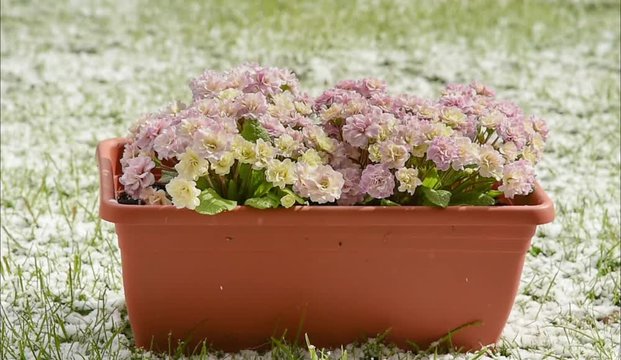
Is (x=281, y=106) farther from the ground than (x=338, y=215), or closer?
farther from the ground

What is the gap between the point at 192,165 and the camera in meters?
2.21

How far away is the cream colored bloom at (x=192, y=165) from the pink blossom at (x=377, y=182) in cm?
38

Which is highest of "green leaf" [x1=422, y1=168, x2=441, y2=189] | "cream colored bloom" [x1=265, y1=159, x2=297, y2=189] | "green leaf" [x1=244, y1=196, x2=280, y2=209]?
"cream colored bloom" [x1=265, y1=159, x2=297, y2=189]

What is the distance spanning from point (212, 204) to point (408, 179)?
47cm

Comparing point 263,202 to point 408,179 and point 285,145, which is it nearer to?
point 285,145

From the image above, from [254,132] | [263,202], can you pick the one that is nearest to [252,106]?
[254,132]

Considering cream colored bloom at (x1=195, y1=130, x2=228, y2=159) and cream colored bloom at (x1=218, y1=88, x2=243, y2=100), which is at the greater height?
cream colored bloom at (x1=218, y1=88, x2=243, y2=100)

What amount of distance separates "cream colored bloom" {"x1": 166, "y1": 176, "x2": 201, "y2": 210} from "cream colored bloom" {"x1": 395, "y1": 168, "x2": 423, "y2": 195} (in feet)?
1.57

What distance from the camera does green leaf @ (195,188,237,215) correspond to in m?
2.19

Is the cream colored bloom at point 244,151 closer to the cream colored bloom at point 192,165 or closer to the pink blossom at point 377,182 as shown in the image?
the cream colored bloom at point 192,165

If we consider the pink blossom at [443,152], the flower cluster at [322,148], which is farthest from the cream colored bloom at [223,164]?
the pink blossom at [443,152]

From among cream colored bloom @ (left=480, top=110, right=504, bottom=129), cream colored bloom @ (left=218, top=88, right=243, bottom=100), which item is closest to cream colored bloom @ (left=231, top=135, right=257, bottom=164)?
cream colored bloom @ (left=218, top=88, right=243, bottom=100)

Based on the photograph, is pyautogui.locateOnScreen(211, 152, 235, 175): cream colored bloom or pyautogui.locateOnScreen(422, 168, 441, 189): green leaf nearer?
pyautogui.locateOnScreen(211, 152, 235, 175): cream colored bloom

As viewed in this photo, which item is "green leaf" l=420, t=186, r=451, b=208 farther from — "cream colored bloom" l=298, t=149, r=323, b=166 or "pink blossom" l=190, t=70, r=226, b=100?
"pink blossom" l=190, t=70, r=226, b=100
